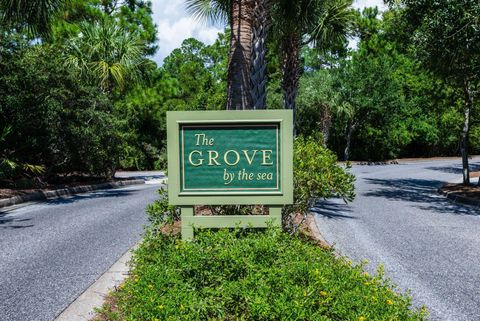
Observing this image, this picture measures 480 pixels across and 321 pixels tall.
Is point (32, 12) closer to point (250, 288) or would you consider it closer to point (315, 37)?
point (315, 37)

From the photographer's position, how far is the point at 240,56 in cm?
682

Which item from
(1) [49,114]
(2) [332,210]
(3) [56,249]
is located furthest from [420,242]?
(1) [49,114]

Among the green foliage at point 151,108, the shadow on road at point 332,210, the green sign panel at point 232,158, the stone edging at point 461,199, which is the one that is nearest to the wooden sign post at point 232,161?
the green sign panel at point 232,158

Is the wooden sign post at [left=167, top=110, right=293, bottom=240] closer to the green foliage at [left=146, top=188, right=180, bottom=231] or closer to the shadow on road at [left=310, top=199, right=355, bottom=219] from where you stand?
the green foliage at [left=146, top=188, right=180, bottom=231]

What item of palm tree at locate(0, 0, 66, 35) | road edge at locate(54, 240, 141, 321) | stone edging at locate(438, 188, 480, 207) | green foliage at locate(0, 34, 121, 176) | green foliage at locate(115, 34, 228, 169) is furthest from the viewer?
green foliage at locate(115, 34, 228, 169)

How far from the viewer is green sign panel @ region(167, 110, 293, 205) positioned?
4504 millimetres

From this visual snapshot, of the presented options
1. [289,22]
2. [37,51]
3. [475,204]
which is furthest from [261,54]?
[37,51]

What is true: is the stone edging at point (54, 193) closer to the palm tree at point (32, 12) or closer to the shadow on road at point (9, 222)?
the shadow on road at point (9, 222)

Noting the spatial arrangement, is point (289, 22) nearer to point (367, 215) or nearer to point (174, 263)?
point (367, 215)

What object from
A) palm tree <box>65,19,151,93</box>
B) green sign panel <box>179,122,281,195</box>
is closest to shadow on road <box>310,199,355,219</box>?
green sign panel <box>179,122,281,195</box>

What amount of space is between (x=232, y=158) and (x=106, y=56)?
1746cm

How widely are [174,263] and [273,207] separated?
1371 mm

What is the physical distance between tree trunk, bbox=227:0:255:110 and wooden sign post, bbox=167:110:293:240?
2102mm

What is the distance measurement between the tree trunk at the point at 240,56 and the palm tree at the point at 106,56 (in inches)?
532
